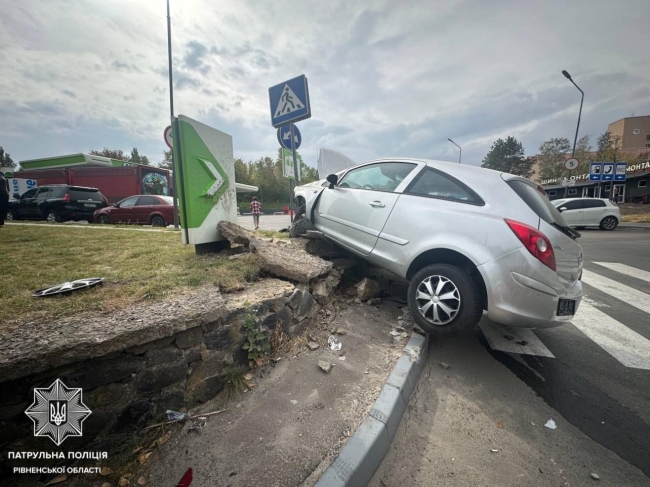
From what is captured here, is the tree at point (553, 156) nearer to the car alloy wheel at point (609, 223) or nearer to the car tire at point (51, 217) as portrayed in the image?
the car alloy wheel at point (609, 223)

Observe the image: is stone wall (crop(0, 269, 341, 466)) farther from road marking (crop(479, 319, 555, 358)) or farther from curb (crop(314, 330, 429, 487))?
road marking (crop(479, 319, 555, 358))

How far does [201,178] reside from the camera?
3705mm

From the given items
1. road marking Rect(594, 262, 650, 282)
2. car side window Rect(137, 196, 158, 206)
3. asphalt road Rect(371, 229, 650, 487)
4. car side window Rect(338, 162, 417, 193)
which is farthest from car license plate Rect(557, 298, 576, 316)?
car side window Rect(137, 196, 158, 206)

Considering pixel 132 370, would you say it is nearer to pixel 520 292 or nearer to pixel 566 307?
pixel 520 292

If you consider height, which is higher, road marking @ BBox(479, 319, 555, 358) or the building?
the building

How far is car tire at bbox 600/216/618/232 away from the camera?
515 inches

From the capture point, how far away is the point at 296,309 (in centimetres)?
293

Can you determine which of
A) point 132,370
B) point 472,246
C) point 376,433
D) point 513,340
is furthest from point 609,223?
point 132,370

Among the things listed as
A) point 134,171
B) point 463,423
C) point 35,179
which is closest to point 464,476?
point 463,423

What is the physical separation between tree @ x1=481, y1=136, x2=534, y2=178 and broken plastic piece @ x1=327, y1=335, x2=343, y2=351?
2147 inches

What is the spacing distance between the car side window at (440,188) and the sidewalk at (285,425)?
164 centimetres

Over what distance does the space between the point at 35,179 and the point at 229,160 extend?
23.5 meters

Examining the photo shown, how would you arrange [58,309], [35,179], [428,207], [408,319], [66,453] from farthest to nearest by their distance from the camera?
[35,179], [408,319], [428,207], [58,309], [66,453]

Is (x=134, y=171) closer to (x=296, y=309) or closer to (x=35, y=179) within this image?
(x=35, y=179)
